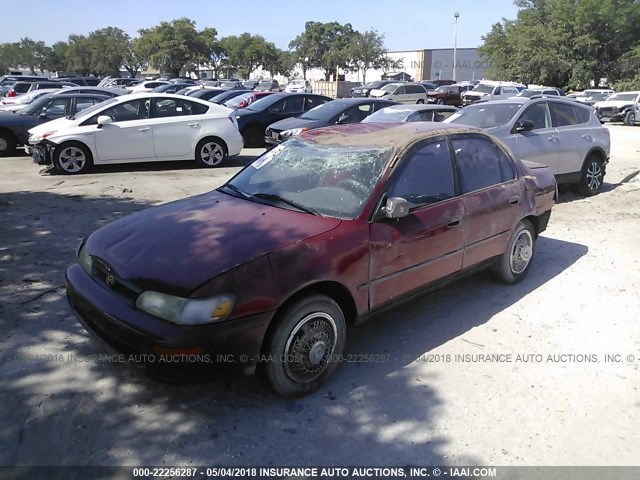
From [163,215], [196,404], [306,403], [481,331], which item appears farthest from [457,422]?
[163,215]

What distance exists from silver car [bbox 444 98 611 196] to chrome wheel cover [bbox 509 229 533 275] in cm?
312

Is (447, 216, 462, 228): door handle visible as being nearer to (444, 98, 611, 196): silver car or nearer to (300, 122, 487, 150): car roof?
(300, 122, 487, 150): car roof

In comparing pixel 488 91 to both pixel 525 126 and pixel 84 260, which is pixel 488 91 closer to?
pixel 525 126

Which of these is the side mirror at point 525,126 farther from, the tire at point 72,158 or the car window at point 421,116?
the tire at point 72,158

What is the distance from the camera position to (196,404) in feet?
10.9

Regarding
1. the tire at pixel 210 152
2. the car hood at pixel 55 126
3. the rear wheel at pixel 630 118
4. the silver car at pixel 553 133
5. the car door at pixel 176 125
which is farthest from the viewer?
the rear wheel at pixel 630 118

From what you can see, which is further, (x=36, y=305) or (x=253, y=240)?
(x=36, y=305)

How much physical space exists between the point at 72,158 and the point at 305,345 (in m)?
8.71

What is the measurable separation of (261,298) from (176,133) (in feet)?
28.9

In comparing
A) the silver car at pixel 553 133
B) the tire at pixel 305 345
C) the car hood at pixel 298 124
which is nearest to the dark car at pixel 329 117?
the car hood at pixel 298 124

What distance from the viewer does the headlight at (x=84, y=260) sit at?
11.8 feet

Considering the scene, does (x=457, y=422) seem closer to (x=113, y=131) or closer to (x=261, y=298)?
(x=261, y=298)

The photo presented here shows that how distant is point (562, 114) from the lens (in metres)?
9.02

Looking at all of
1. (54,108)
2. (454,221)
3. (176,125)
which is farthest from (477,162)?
(54,108)
